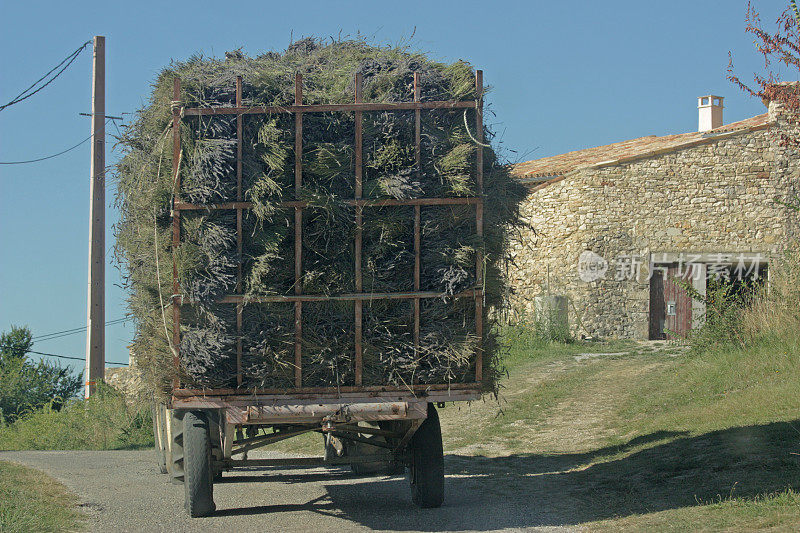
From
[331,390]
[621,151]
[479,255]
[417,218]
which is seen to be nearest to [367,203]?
[417,218]

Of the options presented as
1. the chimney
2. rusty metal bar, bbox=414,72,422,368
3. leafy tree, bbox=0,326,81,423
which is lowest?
leafy tree, bbox=0,326,81,423

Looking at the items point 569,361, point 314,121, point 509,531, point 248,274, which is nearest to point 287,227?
point 248,274

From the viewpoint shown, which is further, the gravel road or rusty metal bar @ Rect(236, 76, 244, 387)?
the gravel road

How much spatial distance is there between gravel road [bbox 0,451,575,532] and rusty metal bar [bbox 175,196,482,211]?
254cm

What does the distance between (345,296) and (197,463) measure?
1882 mm

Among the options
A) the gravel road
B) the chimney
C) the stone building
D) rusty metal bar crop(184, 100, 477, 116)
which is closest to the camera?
rusty metal bar crop(184, 100, 477, 116)

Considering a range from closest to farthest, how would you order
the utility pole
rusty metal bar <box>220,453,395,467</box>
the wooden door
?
rusty metal bar <box>220,453,395,467</box>, the utility pole, the wooden door

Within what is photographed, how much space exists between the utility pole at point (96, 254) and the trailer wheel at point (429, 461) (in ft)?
37.3

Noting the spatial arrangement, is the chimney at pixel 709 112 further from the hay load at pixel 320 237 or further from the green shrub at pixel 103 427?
the hay load at pixel 320 237

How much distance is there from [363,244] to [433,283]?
0.63 m

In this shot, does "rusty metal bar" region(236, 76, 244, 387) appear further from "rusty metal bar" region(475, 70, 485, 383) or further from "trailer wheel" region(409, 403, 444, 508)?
"rusty metal bar" region(475, 70, 485, 383)

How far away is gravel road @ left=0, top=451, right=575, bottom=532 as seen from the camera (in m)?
6.99

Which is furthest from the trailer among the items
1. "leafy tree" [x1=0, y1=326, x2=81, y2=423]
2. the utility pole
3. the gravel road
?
"leafy tree" [x1=0, y1=326, x2=81, y2=423]

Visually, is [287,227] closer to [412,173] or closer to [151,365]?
[412,173]
